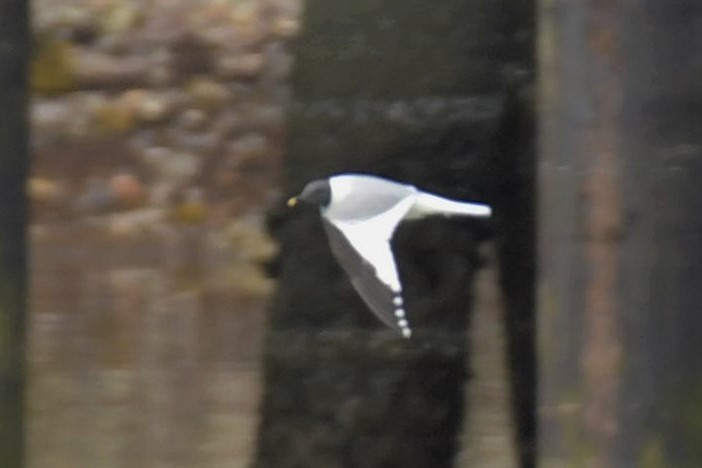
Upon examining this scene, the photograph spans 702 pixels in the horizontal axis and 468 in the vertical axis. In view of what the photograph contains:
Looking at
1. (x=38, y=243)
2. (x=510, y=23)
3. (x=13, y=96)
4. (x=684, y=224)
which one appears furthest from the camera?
(x=38, y=243)

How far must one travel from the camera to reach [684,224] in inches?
86.5

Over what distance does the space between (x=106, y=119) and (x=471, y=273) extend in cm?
203

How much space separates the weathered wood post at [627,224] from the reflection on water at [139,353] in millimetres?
2455

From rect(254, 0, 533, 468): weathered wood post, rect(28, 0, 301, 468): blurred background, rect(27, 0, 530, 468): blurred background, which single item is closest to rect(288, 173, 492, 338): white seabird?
rect(254, 0, 533, 468): weathered wood post

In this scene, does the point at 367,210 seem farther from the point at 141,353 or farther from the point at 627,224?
the point at 141,353

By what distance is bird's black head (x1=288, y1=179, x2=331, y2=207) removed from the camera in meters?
3.07

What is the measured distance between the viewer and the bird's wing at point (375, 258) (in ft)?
9.32

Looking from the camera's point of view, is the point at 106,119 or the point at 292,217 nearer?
the point at 292,217

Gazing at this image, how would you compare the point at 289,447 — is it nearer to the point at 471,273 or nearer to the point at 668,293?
the point at 471,273

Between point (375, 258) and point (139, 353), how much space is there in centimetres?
195

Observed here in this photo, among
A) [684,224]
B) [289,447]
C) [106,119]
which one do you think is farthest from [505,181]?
[106,119]

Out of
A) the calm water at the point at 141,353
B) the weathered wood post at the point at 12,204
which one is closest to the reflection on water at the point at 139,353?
the calm water at the point at 141,353

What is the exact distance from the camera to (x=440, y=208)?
304 centimetres

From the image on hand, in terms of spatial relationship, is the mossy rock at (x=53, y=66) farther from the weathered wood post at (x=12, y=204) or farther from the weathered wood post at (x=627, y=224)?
the weathered wood post at (x=627, y=224)
